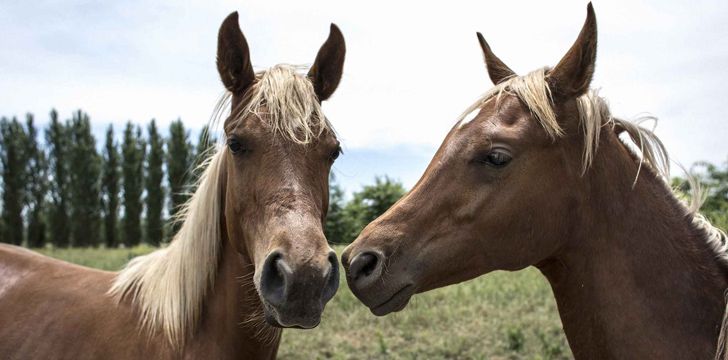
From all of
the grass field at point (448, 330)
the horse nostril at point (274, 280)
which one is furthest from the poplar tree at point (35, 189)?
the horse nostril at point (274, 280)

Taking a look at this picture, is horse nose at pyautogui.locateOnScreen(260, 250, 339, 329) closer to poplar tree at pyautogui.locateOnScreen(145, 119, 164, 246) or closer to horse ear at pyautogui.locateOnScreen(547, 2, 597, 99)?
horse ear at pyautogui.locateOnScreen(547, 2, 597, 99)

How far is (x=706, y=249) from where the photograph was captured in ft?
8.35

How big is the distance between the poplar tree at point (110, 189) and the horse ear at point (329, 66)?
40338 mm


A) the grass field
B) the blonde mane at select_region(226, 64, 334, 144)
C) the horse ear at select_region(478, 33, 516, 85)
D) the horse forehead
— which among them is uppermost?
the horse ear at select_region(478, 33, 516, 85)

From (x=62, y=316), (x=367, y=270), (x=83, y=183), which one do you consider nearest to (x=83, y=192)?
(x=83, y=183)

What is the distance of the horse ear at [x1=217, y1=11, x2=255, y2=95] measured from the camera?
3070 mm

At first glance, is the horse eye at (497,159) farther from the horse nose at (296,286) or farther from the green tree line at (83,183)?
the green tree line at (83,183)

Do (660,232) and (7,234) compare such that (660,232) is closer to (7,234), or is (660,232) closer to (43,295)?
(43,295)

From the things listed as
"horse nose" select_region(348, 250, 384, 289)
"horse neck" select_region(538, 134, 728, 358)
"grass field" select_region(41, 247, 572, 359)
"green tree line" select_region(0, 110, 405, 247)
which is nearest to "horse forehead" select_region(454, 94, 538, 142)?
"horse neck" select_region(538, 134, 728, 358)

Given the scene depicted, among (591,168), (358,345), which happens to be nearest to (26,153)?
(358,345)

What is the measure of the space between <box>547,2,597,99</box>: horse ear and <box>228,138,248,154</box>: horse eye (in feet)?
5.01

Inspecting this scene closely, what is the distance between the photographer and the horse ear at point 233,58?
307 cm

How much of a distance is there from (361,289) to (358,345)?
563 cm

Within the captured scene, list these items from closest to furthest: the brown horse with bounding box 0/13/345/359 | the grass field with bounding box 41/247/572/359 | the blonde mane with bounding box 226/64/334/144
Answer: the brown horse with bounding box 0/13/345/359 → the blonde mane with bounding box 226/64/334/144 → the grass field with bounding box 41/247/572/359
